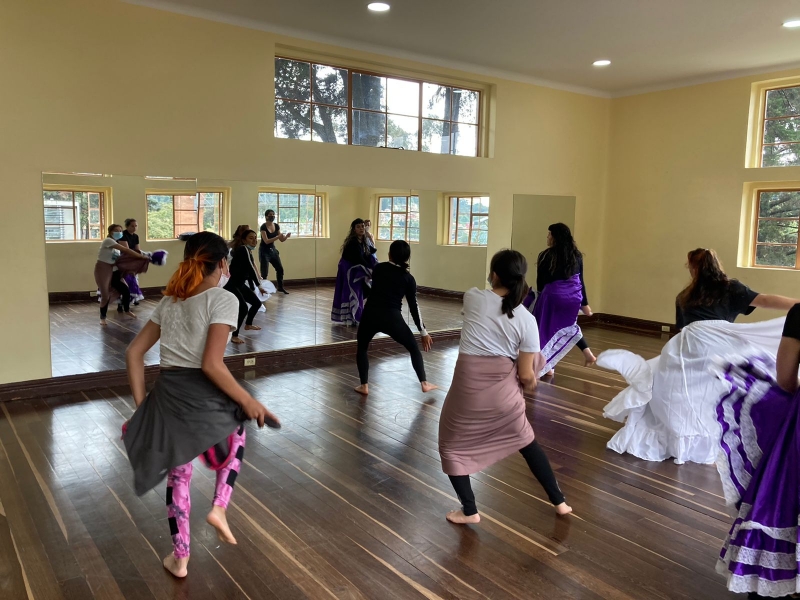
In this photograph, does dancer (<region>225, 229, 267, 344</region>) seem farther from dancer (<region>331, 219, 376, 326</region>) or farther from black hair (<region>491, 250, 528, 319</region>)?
black hair (<region>491, 250, 528, 319</region>)

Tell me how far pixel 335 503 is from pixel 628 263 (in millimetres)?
6670

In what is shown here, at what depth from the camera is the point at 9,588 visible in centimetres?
244

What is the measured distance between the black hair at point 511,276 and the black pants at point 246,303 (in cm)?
383

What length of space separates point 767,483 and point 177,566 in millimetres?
2253

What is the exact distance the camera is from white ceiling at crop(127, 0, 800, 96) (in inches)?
206

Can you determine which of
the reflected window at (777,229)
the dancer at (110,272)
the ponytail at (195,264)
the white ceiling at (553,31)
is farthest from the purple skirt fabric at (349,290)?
the reflected window at (777,229)

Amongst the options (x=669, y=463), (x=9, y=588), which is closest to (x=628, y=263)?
(x=669, y=463)

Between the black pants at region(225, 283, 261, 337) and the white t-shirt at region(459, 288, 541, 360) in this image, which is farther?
the black pants at region(225, 283, 261, 337)

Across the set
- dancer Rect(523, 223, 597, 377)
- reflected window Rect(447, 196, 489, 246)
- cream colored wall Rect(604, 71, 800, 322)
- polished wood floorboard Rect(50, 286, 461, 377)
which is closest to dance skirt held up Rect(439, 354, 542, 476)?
dancer Rect(523, 223, 597, 377)

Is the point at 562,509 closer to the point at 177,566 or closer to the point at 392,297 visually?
the point at 177,566

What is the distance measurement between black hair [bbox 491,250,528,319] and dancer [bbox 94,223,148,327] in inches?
149

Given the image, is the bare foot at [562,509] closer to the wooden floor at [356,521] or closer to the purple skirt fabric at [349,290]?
the wooden floor at [356,521]

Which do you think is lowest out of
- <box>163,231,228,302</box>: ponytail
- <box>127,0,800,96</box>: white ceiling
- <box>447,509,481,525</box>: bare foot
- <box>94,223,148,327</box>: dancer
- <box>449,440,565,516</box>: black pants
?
<box>447,509,481,525</box>: bare foot

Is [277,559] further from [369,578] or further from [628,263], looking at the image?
[628,263]
